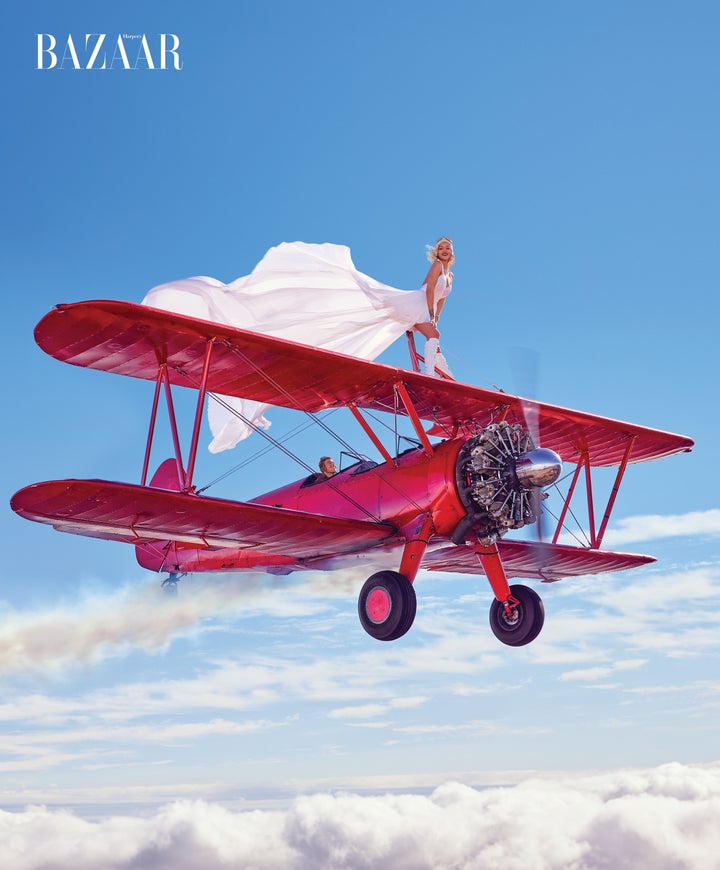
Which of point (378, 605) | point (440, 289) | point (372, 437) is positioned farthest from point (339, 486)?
point (440, 289)

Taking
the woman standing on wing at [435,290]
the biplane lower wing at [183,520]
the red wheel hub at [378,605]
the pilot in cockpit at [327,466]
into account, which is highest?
the woman standing on wing at [435,290]

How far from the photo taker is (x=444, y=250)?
1552cm

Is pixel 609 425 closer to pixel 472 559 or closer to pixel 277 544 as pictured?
pixel 472 559

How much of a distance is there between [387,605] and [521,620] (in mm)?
2341

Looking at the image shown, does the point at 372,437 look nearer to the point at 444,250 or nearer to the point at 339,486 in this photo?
the point at 339,486

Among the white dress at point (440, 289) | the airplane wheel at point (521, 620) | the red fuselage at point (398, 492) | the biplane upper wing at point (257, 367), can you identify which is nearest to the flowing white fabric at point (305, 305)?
the white dress at point (440, 289)

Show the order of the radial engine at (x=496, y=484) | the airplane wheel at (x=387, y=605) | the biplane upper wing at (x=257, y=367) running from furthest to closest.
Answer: the radial engine at (x=496, y=484) < the airplane wheel at (x=387, y=605) < the biplane upper wing at (x=257, y=367)

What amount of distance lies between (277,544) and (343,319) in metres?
4.01

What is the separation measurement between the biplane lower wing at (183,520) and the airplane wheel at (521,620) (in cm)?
193

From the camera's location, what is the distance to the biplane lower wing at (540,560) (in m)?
15.5

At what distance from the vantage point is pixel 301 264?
1669 centimetres

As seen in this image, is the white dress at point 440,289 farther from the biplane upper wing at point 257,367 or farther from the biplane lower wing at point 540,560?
the biplane lower wing at point 540,560

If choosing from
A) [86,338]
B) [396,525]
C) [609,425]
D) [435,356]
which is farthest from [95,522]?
[609,425]

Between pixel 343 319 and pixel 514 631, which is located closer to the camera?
pixel 514 631
